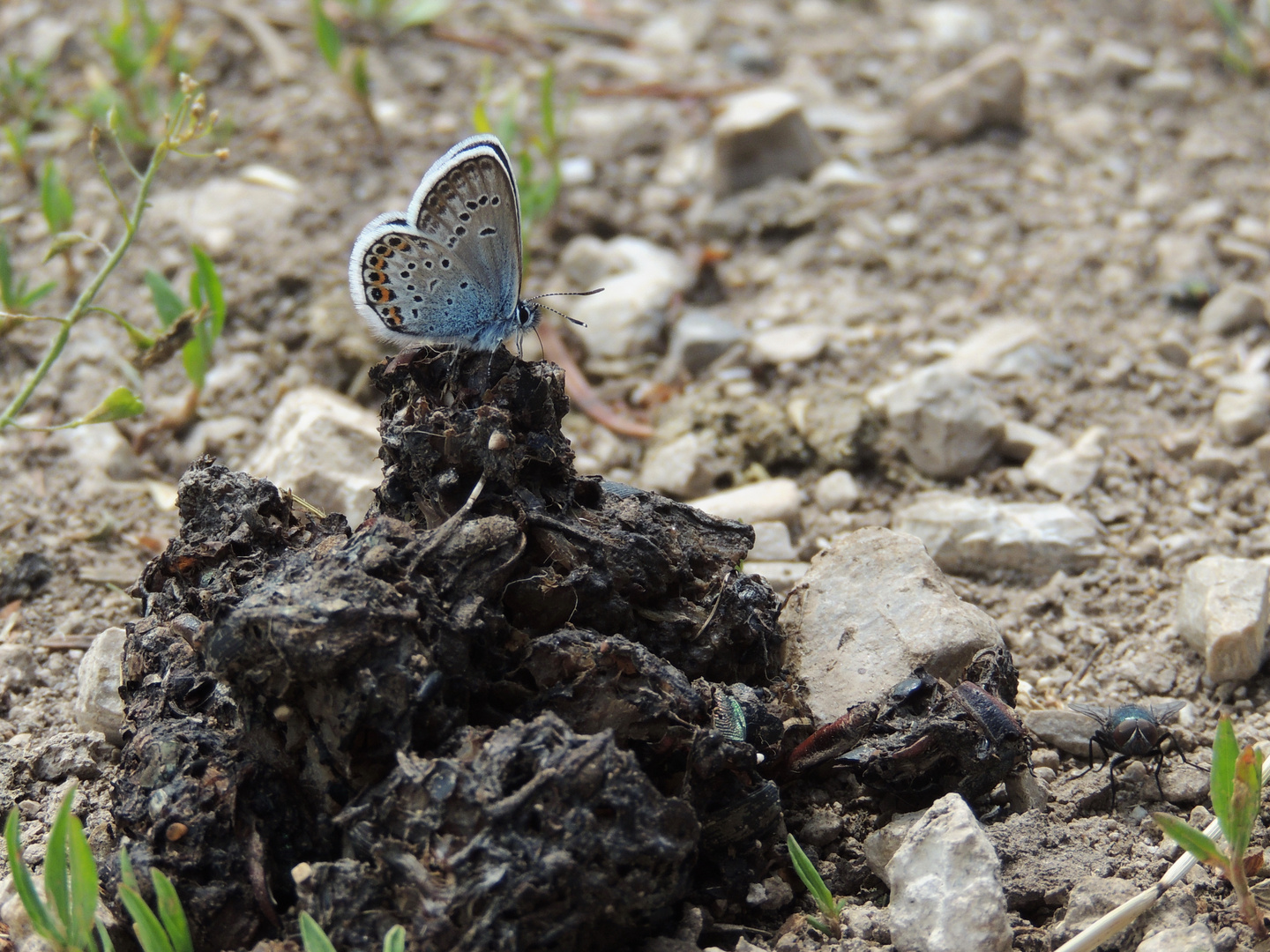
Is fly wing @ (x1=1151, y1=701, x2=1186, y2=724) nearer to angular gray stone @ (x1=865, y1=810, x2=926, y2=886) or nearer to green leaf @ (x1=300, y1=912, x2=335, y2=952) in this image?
angular gray stone @ (x1=865, y1=810, x2=926, y2=886)

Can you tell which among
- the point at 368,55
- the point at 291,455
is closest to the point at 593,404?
the point at 291,455

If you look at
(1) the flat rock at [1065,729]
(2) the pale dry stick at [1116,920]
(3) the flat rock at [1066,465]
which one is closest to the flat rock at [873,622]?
(1) the flat rock at [1065,729]

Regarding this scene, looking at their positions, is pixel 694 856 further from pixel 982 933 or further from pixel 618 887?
pixel 982 933

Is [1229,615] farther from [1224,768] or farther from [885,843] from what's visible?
[885,843]

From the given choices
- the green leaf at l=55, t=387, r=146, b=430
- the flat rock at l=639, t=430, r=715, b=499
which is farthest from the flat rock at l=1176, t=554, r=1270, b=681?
the green leaf at l=55, t=387, r=146, b=430

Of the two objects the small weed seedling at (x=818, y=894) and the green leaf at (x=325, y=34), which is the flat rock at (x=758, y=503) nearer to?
the small weed seedling at (x=818, y=894)
